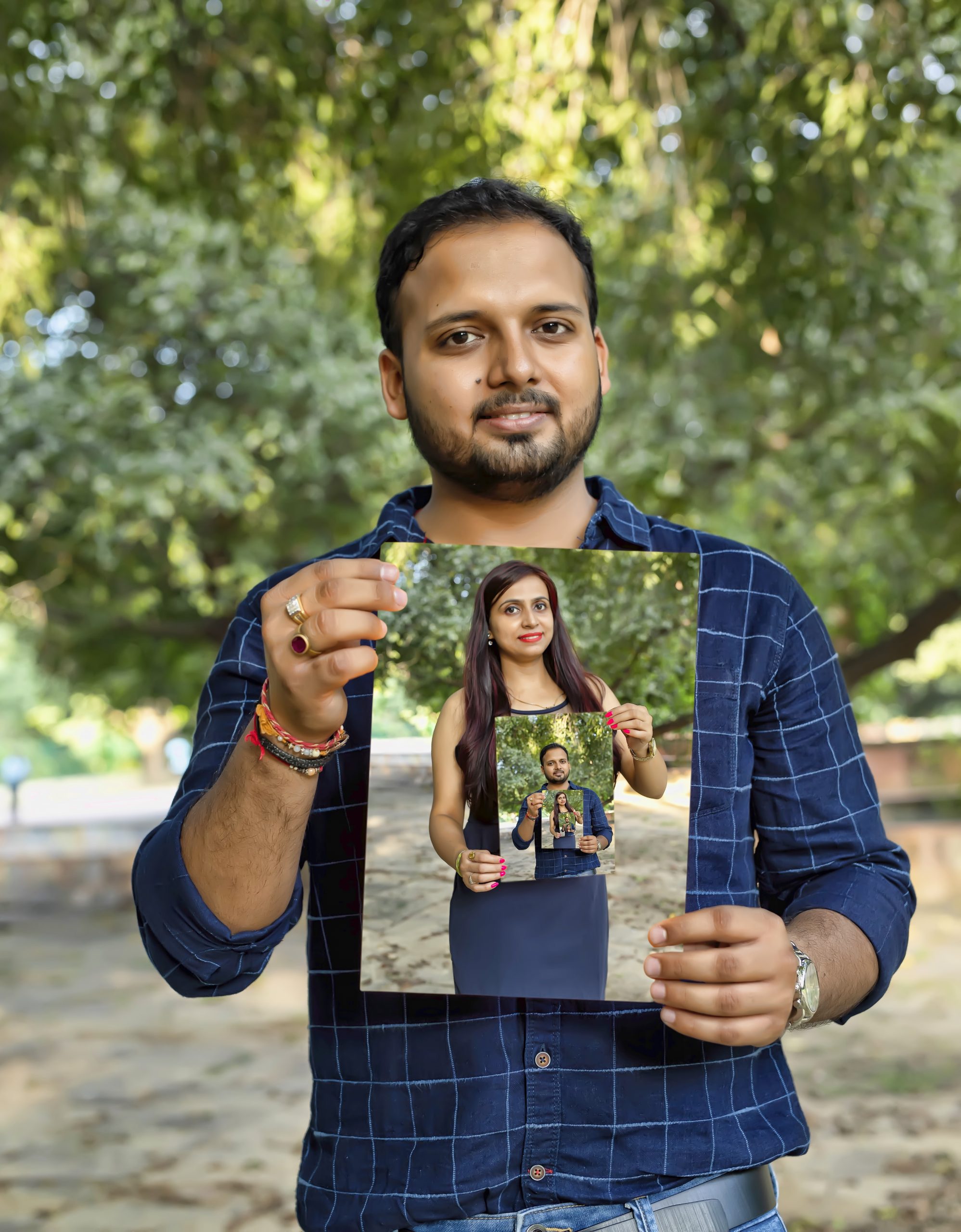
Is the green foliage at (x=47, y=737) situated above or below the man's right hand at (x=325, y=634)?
above

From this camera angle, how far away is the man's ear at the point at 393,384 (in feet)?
5.08

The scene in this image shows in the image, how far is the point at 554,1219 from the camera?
4.21 ft

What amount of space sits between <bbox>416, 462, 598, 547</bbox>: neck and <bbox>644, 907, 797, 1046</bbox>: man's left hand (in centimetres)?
49

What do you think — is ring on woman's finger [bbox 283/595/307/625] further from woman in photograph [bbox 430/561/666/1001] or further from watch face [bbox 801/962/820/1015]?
watch face [bbox 801/962/820/1015]

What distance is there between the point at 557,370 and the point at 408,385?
189 mm

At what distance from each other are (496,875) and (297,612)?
1.13ft

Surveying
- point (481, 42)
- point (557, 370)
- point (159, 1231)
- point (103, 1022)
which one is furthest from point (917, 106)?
point (103, 1022)

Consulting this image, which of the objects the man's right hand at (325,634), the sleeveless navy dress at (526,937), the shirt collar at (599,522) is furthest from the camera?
the shirt collar at (599,522)

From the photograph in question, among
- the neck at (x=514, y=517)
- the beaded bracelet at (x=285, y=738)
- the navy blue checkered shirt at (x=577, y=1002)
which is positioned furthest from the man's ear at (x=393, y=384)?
the beaded bracelet at (x=285, y=738)

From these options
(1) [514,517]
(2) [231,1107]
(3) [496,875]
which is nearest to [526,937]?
(3) [496,875]

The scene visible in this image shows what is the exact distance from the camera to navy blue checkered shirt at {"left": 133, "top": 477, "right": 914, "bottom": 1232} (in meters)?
1.31

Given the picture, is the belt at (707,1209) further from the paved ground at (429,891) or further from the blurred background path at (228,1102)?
the blurred background path at (228,1102)

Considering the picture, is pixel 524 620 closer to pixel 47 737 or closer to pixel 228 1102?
pixel 228 1102

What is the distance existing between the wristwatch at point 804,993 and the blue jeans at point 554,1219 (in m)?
0.25
